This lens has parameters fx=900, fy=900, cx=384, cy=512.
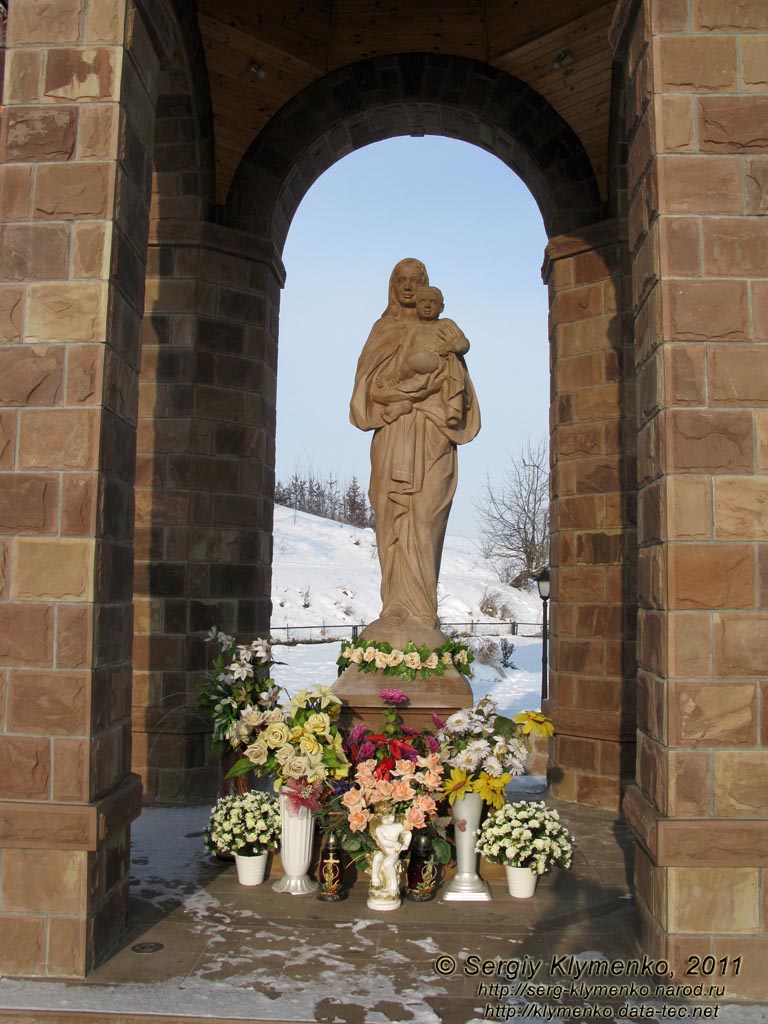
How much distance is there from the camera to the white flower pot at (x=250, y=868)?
17.1 ft

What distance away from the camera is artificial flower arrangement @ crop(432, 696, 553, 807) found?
5.03 m

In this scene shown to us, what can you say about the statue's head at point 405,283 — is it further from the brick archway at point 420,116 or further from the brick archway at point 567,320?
the brick archway at point 420,116

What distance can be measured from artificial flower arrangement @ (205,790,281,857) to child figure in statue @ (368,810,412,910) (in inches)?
27.3

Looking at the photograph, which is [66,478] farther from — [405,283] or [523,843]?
[405,283]

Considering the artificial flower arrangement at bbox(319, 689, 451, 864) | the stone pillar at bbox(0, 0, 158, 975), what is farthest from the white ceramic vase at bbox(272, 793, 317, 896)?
the stone pillar at bbox(0, 0, 158, 975)

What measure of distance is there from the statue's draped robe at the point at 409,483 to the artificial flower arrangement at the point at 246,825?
1626 millimetres

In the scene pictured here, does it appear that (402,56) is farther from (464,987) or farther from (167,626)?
(464,987)

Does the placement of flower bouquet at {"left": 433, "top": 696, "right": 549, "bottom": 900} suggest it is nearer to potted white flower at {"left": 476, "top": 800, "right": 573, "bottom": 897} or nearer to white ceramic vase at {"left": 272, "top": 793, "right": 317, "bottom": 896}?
potted white flower at {"left": 476, "top": 800, "right": 573, "bottom": 897}

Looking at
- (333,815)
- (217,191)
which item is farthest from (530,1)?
(333,815)

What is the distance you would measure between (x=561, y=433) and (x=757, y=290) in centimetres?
410

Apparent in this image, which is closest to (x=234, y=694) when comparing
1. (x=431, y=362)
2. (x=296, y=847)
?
(x=296, y=847)

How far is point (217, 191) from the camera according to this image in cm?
827

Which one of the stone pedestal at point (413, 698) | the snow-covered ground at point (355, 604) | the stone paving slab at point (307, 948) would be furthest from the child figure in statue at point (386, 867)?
the snow-covered ground at point (355, 604)

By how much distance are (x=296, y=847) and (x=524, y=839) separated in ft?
4.19
